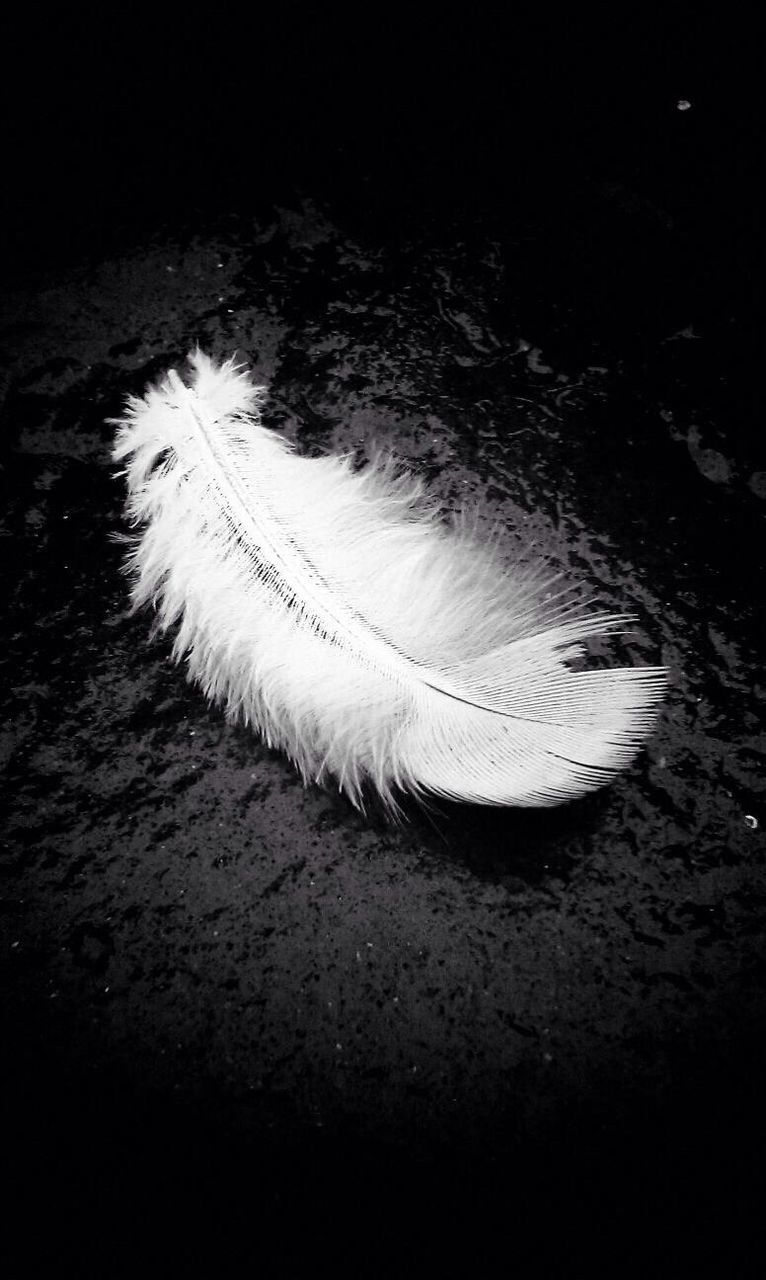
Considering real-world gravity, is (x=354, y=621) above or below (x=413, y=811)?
above

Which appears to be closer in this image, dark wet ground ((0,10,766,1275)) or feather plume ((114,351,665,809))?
dark wet ground ((0,10,766,1275))

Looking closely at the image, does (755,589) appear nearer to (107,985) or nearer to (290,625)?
(290,625)

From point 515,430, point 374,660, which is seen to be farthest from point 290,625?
point 515,430

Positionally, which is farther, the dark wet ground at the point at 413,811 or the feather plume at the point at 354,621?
the feather plume at the point at 354,621
